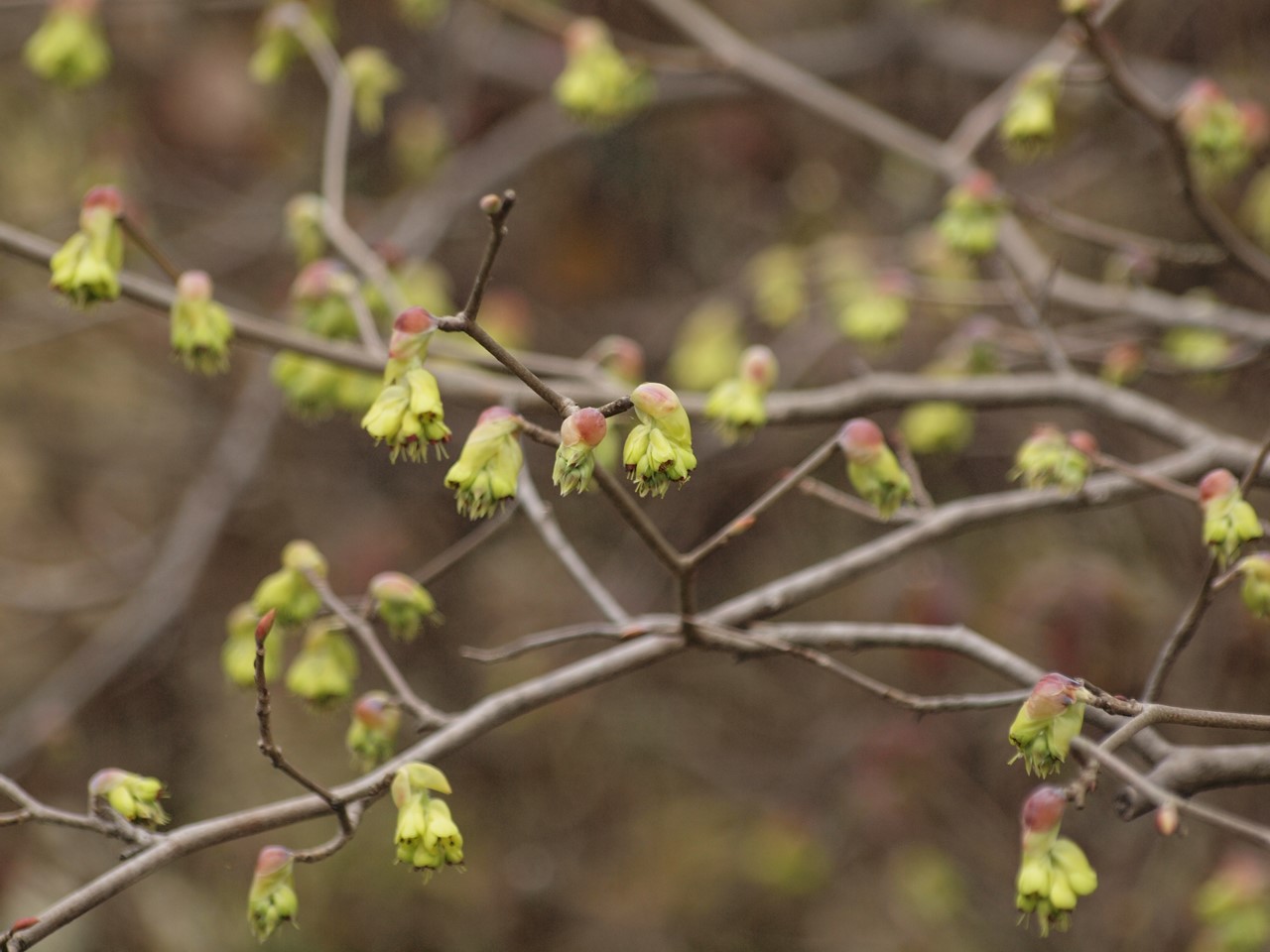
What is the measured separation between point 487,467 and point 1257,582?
1.03m

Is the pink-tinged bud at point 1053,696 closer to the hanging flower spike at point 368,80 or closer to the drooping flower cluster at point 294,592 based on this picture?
the drooping flower cluster at point 294,592

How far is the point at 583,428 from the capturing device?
1.25m

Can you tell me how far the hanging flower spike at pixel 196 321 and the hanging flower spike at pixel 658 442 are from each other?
2.99 feet

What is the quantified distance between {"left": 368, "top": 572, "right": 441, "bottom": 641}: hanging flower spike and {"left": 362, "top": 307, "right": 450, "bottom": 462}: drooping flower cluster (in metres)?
0.49

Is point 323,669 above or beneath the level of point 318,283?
beneath

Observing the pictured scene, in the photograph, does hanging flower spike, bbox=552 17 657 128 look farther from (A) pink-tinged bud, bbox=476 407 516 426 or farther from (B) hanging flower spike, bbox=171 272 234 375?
(A) pink-tinged bud, bbox=476 407 516 426

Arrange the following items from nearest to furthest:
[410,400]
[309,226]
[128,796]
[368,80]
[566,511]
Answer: [410,400]
[128,796]
[309,226]
[368,80]
[566,511]

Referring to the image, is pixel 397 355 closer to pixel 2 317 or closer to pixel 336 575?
pixel 336 575

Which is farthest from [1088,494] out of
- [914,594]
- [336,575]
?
[336,575]

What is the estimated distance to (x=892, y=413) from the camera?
4371mm

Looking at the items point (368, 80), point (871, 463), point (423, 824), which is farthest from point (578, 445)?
point (368, 80)

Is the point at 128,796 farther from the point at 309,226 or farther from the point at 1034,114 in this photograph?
the point at 1034,114

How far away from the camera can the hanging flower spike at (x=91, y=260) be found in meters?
1.79

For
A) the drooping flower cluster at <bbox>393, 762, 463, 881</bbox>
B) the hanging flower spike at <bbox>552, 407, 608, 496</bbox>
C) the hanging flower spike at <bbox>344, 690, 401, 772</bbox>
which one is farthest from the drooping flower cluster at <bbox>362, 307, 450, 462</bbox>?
the hanging flower spike at <bbox>344, 690, 401, 772</bbox>
